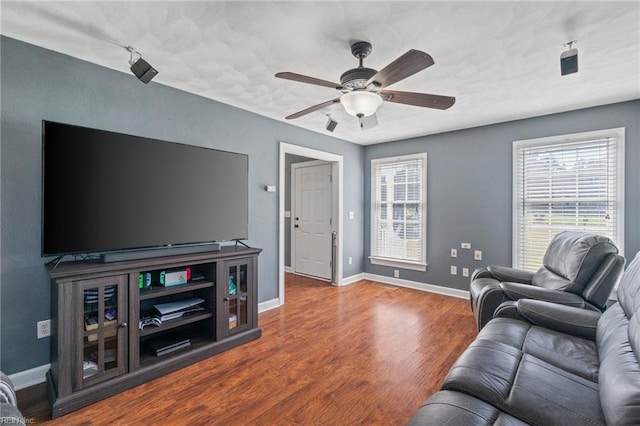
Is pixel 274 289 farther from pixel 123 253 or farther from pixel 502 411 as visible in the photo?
pixel 502 411

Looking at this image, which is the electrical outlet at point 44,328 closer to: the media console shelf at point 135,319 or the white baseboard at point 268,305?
the media console shelf at point 135,319

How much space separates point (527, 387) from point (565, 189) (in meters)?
3.14

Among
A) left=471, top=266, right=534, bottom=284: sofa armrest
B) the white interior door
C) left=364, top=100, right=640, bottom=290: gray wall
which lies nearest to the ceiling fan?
left=471, top=266, right=534, bottom=284: sofa armrest

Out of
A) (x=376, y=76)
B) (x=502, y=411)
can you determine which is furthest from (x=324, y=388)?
(x=376, y=76)

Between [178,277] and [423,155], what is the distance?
378 centimetres

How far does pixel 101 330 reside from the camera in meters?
2.06

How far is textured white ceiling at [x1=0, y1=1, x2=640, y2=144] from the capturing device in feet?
5.88

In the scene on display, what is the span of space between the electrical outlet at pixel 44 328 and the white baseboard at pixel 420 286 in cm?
421

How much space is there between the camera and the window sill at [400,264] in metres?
4.73

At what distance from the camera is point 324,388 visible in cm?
216

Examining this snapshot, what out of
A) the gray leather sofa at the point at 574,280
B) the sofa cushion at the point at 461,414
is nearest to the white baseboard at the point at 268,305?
the gray leather sofa at the point at 574,280

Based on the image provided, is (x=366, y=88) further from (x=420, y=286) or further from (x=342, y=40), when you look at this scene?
(x=420, y=286)

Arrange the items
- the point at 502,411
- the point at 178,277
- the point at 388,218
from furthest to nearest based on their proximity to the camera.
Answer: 1. the point at 388,218
2. the point at 178,277
3. the point at 502,411

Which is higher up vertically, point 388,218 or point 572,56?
point 572,56
